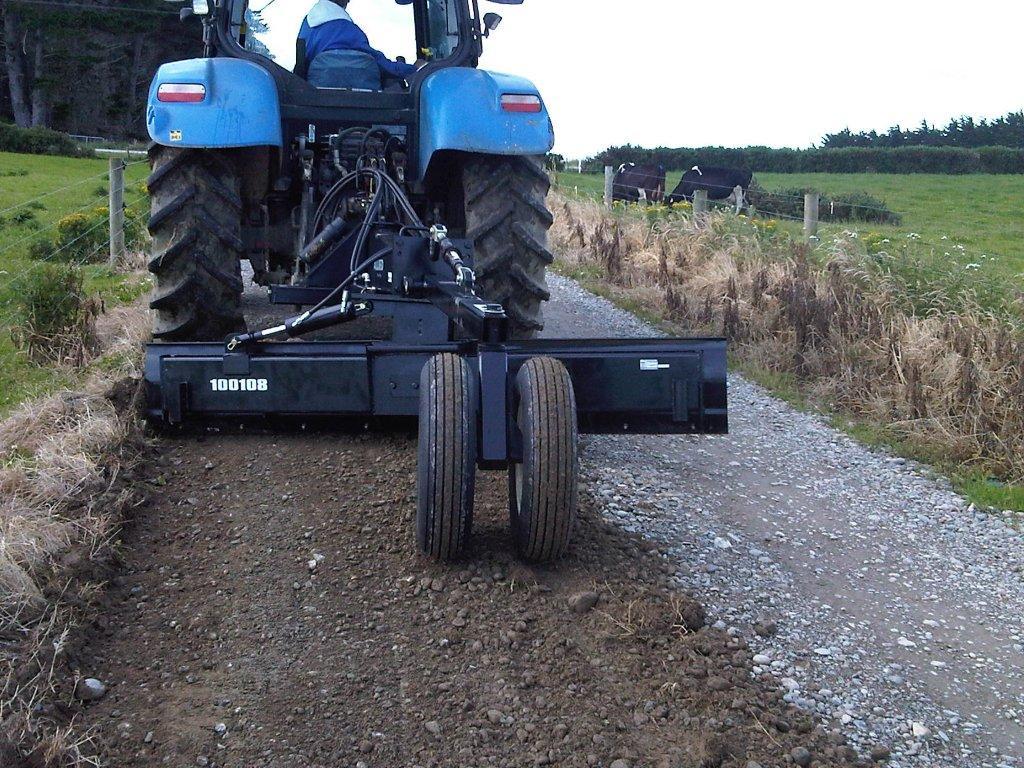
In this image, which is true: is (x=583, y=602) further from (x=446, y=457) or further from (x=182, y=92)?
(x=182, y=92)

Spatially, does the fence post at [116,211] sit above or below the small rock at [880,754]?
above

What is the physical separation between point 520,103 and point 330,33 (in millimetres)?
1236

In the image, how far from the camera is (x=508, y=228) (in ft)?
20.2

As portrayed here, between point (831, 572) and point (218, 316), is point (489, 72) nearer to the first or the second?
point (218, 316)

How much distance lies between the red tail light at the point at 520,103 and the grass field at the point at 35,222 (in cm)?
286

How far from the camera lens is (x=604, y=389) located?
4.50 m

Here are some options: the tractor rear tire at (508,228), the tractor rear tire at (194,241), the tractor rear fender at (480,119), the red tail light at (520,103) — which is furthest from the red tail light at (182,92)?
the red tail light at (520,103)

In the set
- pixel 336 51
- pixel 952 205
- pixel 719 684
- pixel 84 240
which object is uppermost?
pixel 336 51

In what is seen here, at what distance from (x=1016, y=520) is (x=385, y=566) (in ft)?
9.96

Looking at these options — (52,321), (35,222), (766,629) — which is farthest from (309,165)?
(35,222)

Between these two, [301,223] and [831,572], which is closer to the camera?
[831,572]

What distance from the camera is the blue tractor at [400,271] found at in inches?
159

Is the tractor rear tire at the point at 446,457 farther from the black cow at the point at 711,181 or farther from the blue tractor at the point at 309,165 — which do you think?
the black cow at the point at 711,181

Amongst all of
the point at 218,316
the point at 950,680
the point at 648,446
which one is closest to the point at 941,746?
the point at 950,680
